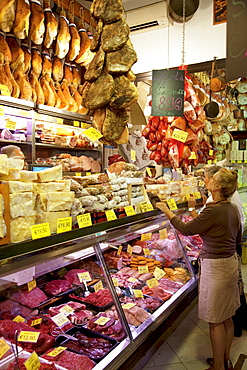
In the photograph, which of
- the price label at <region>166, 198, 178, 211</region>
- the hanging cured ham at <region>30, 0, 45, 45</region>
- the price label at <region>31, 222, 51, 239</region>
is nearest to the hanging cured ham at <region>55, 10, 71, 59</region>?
the hanging cured ham at <region>30, 0, 45, 45</region>

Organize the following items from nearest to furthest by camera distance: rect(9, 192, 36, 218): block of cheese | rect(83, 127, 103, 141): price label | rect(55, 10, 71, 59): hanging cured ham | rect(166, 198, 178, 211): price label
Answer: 1. rect(9, 192, 36, 218): block of cheese
2. rect(83, 127, 103, 141): price label
3. rect(166, 198, 178, 211): price label
4. rect(55, 10, 71, 59): hanging cured ham

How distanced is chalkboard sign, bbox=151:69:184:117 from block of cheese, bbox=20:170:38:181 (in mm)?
2385

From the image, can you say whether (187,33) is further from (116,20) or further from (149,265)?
(149,265)

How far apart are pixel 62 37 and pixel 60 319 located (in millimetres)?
4318

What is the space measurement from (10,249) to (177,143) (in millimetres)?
2830

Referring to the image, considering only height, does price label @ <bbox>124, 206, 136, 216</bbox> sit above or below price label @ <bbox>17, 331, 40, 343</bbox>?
above

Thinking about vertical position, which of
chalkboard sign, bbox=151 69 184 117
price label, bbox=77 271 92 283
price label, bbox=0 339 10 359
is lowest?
price label, bbox=0 339 10 359

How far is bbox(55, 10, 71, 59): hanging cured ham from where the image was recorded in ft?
16.2

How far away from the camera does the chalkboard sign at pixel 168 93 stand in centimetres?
377

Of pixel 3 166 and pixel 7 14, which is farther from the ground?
pixel 7 14

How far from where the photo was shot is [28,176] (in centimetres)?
172

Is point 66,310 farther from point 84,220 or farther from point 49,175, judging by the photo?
point 49,175

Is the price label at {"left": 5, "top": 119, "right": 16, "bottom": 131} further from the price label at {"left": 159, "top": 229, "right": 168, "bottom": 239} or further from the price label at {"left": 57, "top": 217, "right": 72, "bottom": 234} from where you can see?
the price label at {"left": 57, "top": 217, "right": 72, "bottom": 234}

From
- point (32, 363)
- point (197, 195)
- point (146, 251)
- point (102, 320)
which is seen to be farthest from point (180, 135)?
point (32, 363)
